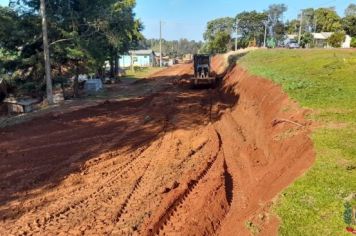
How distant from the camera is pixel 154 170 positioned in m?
11.3

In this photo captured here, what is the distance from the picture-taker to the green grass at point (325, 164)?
21.0 ft

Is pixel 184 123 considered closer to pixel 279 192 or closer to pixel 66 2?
pixel 279 192

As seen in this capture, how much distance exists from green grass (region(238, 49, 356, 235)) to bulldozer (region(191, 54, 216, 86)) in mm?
13341

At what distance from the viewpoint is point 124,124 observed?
699 inches

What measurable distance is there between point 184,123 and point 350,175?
1060cm

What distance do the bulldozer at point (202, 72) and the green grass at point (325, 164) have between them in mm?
13341

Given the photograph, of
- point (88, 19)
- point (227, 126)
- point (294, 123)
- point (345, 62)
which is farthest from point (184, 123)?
point (88, 19)

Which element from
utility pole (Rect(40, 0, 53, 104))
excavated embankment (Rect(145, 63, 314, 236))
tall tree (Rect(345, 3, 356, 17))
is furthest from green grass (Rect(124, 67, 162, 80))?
tall tree (Rect(345, 3, 356, 17))

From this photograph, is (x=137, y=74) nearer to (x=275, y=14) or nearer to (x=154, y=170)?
(x=154, y=170)

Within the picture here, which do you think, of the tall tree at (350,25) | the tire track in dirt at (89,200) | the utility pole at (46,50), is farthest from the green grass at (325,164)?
the tall tree at (350,25)

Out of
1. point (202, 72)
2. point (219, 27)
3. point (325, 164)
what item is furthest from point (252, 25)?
point (325, 164)

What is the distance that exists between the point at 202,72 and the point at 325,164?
23589 millimetres

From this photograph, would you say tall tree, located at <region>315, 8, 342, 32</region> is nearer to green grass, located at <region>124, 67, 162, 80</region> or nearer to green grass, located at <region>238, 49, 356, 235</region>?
green grass, located at <region>124, 67, 162, 80</region>

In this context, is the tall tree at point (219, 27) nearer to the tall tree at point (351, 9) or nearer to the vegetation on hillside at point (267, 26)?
the vegetation on hillside at point (267, 26)
